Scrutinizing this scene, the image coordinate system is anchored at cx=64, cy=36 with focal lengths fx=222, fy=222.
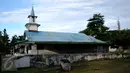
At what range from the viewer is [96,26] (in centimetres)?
5609

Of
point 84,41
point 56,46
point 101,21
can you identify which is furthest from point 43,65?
point 101,21

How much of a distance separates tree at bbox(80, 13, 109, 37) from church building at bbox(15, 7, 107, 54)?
593 inches

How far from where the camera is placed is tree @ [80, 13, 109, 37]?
55.1 metres

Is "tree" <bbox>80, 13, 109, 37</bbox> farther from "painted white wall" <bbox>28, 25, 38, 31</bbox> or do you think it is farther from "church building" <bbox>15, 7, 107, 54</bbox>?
"painted white wall" <bbox>28, 25, 38, 31</bbox>

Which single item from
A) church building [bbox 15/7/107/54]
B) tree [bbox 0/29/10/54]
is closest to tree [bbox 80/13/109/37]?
church building [bbox 15/7/107/54]

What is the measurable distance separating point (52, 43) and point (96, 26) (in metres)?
24.9

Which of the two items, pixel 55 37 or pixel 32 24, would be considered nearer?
pixel 55 37

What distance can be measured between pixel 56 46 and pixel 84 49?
17.9 feet

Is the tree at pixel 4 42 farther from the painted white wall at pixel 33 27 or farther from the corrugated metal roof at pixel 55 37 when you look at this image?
the painted white wall at pixel 33 27

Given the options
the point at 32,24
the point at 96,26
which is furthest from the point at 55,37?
the point at 96,26

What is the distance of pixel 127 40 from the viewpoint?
114ft

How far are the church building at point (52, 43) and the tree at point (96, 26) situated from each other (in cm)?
1506

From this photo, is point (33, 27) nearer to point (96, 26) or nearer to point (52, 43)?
point (52, 43)

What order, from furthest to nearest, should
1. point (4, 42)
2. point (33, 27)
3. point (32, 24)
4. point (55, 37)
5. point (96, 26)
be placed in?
1. point (96, 26)
2. point (32, 24)
3. point (33, 27)
4. point (55, 37)
5. point (4, 42)
